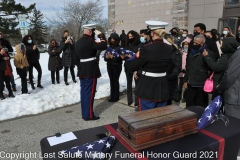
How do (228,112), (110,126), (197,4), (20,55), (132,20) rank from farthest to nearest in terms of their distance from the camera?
(132,20)
(197,4)
(20,55)
(228,112)
(110,126)

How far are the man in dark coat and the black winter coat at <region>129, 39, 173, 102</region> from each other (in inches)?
44.9

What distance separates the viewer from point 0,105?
4.83 metres

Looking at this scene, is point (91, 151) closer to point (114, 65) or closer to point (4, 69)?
point (114, 65)

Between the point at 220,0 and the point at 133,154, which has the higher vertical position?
the point at 220,0

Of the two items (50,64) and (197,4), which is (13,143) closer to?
(50,64)

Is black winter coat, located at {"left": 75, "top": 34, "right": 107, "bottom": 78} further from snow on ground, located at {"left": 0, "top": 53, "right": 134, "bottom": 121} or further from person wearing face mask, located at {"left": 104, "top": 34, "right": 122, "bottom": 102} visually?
snow on ground, located at {"left": 0, "top": 53, "right": 134, "bottom": 121}

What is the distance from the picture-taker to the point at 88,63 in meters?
3.95

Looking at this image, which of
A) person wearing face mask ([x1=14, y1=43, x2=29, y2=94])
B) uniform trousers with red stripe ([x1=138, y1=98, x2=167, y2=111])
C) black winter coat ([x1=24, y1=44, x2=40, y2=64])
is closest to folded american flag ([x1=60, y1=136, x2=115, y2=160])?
uniform trousers with red stripe ([x1=138, y1=98, x2=167, y2=111])

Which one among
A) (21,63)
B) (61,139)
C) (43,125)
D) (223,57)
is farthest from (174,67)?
(21,63)

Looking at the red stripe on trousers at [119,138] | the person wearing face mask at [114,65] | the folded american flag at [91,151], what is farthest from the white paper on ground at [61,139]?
the person wearing face mask at [114,65]

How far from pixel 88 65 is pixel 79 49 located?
34 cm

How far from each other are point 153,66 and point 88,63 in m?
1.62

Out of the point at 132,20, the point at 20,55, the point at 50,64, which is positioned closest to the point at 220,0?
the point at 132,20

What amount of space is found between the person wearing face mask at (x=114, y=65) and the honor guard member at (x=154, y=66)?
2322mm
